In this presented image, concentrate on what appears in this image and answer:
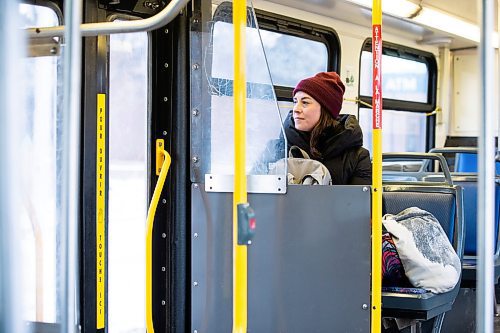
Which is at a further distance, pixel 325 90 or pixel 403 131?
pixel 403 131

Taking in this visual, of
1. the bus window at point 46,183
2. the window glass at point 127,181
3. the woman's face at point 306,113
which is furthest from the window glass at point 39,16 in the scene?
the woman's face at point 306,113

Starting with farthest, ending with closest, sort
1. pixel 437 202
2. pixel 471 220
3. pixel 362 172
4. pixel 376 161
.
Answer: pixel 471 220 → pixel 437 202 → pixel 362 172 → pixel 376 161

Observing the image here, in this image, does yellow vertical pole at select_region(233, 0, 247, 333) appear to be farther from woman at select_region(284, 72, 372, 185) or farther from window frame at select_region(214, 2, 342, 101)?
window frame at select_region(214, 2, 342, 101)

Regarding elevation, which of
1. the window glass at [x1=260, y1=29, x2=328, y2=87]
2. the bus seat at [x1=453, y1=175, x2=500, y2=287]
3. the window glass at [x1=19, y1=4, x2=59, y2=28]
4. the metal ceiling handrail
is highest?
the window glass at [x1=260, y1=29, x2=328, y2=87]

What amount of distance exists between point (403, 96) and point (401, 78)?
7.8 inches

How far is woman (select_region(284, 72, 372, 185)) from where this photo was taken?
3299mm

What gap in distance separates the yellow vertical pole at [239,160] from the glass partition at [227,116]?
0.37 metres

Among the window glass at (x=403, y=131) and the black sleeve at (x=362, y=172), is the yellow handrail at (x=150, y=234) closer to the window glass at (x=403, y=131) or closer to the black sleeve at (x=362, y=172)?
the black sleeve at (x=362, y=172)

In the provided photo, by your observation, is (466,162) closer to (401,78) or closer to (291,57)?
(401,78)

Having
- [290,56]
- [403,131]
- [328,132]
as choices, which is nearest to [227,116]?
[328,132]

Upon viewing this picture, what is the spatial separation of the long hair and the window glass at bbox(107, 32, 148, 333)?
2.62ft

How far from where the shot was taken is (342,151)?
3.34 m

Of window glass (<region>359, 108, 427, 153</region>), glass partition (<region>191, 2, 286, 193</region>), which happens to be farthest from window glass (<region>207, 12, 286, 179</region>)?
window glass (<region>359, 108, 427, 153</region>)

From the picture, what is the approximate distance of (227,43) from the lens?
2973 mm
